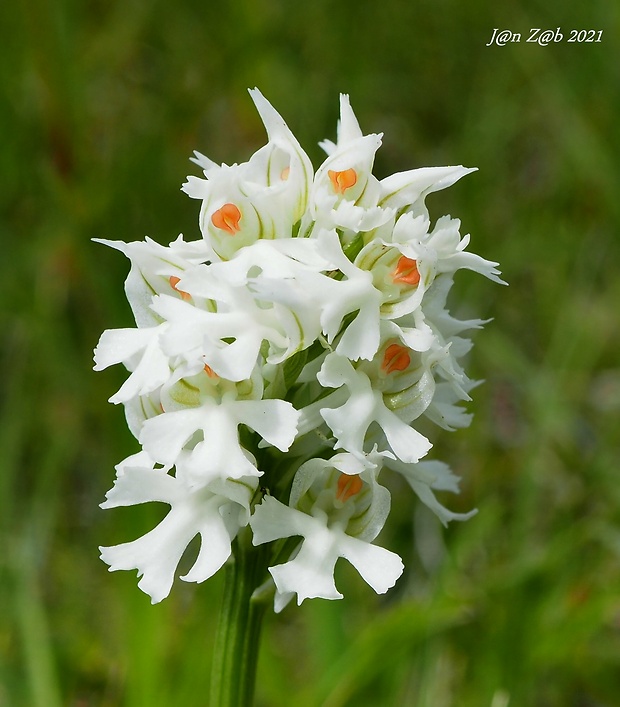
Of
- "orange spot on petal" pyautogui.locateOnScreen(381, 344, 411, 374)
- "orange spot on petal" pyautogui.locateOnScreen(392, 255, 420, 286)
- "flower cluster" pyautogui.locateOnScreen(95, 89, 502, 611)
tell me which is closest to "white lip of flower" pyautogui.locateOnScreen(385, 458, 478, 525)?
"flower cluster" pyautogui.locateOnScreen(95, 89, 502, 611)

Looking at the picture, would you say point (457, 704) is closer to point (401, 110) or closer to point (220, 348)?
point (220, 348)

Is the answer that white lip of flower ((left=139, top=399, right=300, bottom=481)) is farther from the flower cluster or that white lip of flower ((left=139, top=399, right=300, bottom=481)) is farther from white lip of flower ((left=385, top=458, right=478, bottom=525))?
white lip of flower ((left=385, top=458, right=478, bottom=525))

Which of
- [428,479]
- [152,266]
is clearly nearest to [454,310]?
[428,479]

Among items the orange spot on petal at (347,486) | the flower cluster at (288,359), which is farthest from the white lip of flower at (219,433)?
the orange spot on petal at (347,486)

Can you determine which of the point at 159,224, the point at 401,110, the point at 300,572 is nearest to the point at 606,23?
the point at 401,110

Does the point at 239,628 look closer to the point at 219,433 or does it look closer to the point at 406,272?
the point at 219,433
